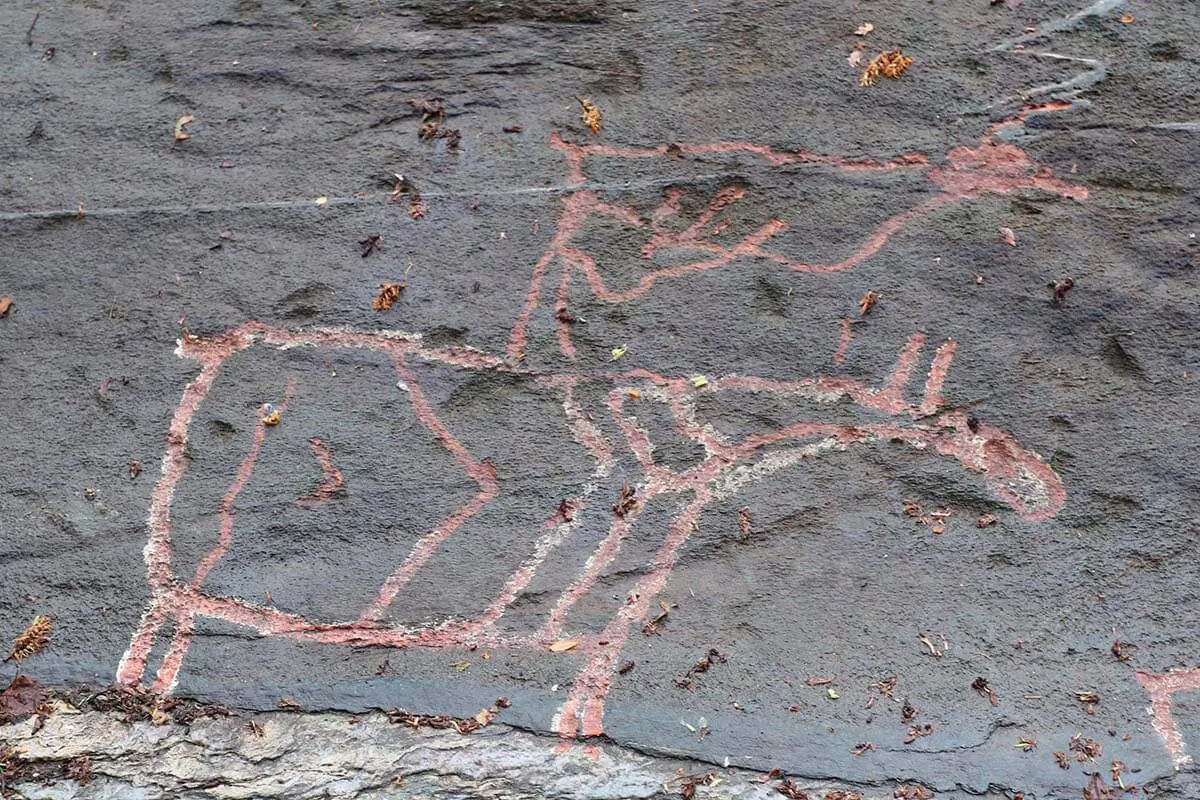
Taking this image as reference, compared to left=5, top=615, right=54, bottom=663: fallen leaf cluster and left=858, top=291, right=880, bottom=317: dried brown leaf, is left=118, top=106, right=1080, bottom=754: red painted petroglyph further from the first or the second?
left=5, top=615, right=54, bottom=663: fallen leaf cluster

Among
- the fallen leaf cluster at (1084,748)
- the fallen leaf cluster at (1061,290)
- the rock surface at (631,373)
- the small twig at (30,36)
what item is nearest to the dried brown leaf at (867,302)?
the rock surface at (631,373)

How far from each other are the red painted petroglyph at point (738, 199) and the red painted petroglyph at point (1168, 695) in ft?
3.88

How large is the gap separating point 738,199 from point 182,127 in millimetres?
1548

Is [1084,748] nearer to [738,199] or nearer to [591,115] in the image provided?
[738,199]

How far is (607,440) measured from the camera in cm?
291

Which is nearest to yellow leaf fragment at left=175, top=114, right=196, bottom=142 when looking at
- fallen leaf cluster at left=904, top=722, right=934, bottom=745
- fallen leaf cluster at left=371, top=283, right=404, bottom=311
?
fallen leaf cluster at left=371, top=283, right=404, bottom=311

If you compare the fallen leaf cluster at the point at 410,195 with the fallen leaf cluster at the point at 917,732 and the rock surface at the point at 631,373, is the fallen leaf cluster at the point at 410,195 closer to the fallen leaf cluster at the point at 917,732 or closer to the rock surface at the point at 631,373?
the rock surface at the point at 631,373

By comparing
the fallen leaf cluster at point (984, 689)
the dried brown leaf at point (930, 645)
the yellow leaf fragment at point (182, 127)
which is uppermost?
the yellow leaf fragment at point (182, 127)

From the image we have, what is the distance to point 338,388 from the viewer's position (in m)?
2.99

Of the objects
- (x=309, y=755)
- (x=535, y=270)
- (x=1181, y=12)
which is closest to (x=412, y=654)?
(x=309, y=755)

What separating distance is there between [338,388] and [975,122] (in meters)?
1.77

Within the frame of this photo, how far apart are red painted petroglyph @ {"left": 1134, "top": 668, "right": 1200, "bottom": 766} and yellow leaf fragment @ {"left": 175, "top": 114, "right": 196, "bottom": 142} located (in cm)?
276

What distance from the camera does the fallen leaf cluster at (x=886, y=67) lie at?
314cm

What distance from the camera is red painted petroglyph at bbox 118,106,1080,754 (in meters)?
2.73
